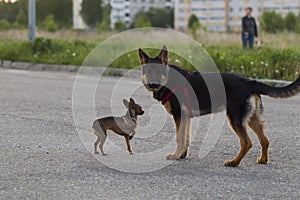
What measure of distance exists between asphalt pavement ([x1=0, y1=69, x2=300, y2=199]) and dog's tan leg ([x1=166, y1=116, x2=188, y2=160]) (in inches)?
4.8

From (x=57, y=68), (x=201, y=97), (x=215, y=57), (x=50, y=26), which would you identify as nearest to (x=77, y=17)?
(x=50, y=26)

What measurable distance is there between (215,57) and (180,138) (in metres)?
9.98

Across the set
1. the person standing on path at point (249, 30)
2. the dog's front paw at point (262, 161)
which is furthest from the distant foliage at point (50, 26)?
the dog's front paw at point (262, 161)

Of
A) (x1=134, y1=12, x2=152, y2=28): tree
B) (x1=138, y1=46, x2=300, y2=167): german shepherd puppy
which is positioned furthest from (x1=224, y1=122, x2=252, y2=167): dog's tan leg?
(x1=134, y1=12, x2=152, y2=28): tree

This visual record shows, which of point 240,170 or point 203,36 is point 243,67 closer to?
point 240,170

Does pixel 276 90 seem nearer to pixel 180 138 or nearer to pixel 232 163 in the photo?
pixel 232 163

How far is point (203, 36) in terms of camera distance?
2597 cm

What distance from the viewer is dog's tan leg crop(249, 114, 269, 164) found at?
623 centimetres

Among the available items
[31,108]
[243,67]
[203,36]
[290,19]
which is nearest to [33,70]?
[243,67]

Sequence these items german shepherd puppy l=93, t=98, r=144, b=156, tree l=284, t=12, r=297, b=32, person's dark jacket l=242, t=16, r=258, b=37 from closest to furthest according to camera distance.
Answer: german shepherd puppy l=93, t=98, r=144, b=156 → person's dark jacket l=242, t=16, r=258, b=37 → tree l=284, t=12, r=297, b=32

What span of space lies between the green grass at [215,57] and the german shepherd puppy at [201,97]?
27.0 ft

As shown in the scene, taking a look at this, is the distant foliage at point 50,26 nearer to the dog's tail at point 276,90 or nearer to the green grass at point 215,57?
the green grass at point 215,57

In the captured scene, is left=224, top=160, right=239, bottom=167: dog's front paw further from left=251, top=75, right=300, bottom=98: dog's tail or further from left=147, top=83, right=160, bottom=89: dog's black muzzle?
left=147, top=83, right=160, bottom=89: dog's black muzzle

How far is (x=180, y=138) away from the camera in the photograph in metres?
6.27
